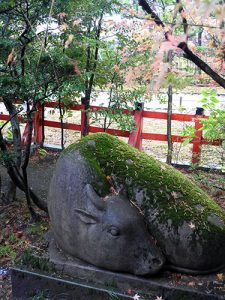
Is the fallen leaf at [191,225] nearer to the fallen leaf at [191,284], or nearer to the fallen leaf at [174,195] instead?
the fallen leaf at [174,195]

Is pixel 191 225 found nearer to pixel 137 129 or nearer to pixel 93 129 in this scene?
pixel 137 129

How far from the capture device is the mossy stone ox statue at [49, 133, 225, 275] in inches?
132

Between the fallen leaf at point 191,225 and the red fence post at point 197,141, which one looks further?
the red fence post at point 197,141

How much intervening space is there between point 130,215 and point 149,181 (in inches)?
16.1

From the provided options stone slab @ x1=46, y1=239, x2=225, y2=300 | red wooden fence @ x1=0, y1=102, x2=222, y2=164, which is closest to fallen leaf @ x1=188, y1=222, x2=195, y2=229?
stone slab @ x1=46, y1=239, x2=225, y2=300

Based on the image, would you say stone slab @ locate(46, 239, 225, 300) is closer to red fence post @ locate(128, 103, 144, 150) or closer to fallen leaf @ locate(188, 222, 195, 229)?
fallen leaf @ locate(188, 222, 195, 229)

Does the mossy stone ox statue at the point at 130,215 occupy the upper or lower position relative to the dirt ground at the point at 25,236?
upper

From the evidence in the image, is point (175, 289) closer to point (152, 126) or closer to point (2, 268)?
point (2, 268)

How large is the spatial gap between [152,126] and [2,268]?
794cm

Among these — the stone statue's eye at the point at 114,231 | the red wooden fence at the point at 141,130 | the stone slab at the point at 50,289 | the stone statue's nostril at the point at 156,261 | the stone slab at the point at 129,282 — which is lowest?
the stone slab at the point at 50,289

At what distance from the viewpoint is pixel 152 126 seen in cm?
1164

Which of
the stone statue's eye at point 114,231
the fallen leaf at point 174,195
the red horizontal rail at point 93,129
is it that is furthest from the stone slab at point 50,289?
the red horizontal rail at point 93,129

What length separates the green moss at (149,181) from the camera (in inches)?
136

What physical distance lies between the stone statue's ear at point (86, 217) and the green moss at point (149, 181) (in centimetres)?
33
